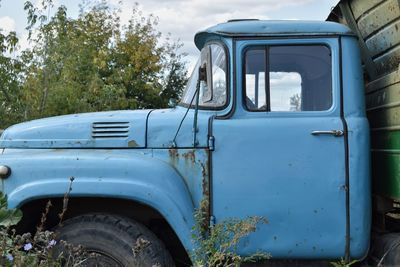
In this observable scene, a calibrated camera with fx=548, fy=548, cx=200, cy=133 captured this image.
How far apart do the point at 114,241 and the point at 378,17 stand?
7.92ft

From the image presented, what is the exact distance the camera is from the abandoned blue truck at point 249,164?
11.8 ft

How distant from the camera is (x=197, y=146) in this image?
3699 mm

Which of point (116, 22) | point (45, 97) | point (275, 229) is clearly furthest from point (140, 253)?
point (116, 22)

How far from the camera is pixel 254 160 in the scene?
3650mm

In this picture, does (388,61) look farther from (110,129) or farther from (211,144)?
(110,129)

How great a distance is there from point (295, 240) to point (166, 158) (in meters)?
1.02

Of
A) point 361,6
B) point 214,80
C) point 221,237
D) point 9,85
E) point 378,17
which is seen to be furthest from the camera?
point 9,85

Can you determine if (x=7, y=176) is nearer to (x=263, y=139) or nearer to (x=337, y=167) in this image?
(x=263, y=139)

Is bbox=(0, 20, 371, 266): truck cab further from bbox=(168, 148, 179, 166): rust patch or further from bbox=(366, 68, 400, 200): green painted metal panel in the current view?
bbox=(366, 68, 400, 200): green painted metal panel

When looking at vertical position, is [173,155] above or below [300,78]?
below

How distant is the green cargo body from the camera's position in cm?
365

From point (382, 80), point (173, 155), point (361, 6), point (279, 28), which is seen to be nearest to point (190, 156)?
point (173, 155)

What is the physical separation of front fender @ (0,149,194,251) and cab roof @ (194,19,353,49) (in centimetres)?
103

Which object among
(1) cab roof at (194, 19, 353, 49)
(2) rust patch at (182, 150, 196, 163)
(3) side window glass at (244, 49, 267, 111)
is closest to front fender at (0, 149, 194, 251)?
(2) rust patch at (182, 150, 196, 163)
